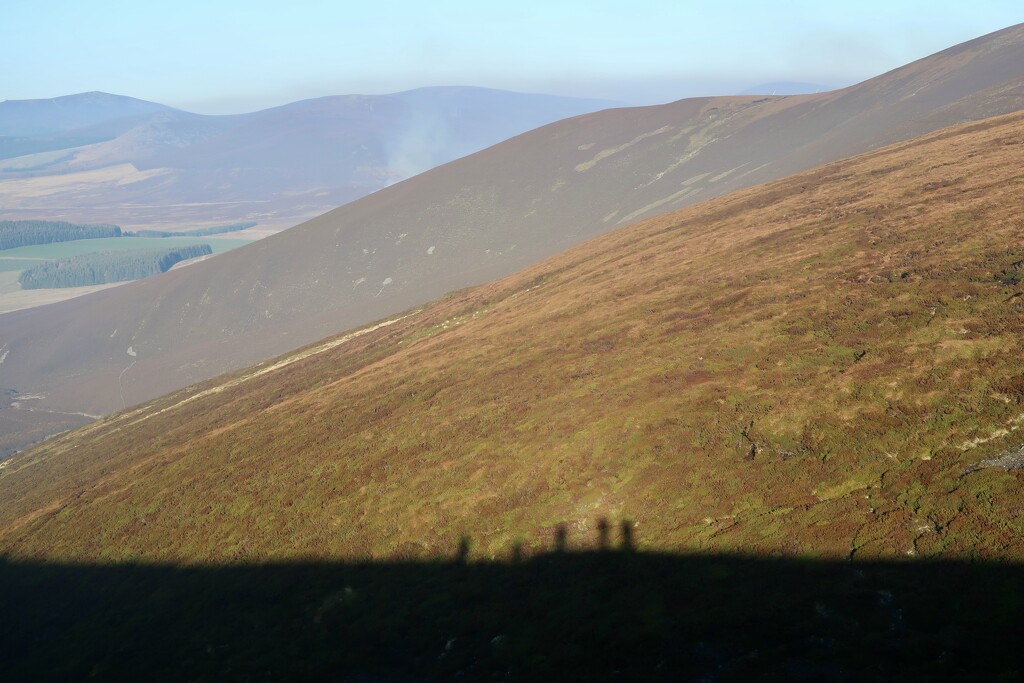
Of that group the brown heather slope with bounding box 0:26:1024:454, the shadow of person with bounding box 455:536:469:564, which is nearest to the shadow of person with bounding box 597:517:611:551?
the shadow of person with bounding box 455:536:469:564

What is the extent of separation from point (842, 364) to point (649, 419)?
325 inches

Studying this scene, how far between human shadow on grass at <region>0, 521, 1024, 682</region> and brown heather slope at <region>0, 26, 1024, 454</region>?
104 meters

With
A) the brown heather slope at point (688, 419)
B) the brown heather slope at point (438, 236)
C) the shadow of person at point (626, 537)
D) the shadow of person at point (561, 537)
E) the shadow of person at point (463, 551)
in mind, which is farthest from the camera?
the brown heather slope at point (438, 236)

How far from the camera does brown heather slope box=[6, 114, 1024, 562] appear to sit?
23.4m

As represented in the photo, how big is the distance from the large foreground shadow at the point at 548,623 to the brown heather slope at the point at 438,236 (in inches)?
4084

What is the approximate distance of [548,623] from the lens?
75.0 feet

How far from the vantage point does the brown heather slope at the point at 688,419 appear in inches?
922

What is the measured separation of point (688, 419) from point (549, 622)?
11.3m

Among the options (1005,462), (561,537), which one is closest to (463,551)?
(561,537)

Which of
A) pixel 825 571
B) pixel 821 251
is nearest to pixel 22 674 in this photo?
pixel 825 571

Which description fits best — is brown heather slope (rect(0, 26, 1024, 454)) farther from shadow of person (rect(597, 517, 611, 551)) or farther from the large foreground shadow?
shadow of person (rect(597, 517, 611, 551))

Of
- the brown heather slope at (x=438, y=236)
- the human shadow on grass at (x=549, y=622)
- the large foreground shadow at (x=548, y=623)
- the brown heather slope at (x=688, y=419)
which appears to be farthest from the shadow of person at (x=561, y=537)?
the brown heather slope at (x=438, y=236)

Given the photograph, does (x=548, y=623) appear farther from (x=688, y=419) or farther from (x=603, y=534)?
(x=688, y=419)

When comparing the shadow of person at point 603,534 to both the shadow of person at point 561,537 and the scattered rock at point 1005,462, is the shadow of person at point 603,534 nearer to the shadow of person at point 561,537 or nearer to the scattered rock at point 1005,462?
the shadow of person at point 561,537
